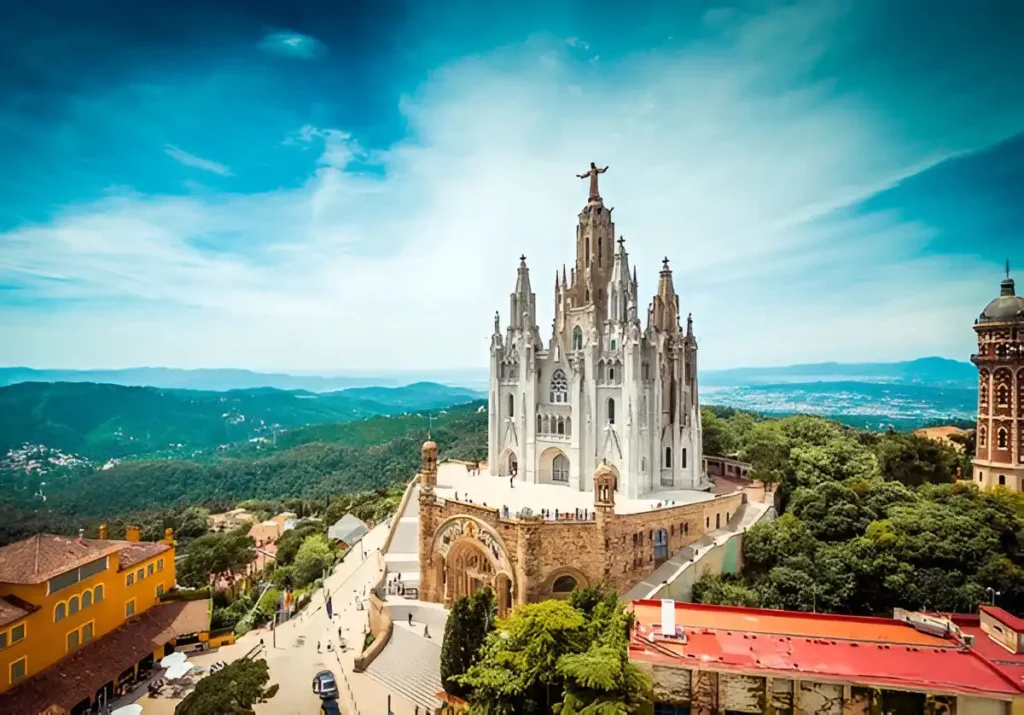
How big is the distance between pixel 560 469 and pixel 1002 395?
25438 mm

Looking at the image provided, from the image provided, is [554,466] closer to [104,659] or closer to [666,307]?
[666,307]

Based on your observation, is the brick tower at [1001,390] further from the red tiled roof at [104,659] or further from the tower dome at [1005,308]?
the red tiled roof at [104,659]

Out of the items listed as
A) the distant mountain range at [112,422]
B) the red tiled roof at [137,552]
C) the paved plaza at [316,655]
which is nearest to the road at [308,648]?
the paved plaza at [316,655]

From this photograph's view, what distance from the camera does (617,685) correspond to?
48.3 feet

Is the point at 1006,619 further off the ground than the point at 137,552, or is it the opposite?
the point at 1006,619

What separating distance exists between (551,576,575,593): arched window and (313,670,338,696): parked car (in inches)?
397

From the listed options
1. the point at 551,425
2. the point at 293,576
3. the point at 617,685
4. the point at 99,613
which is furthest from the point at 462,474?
the point at 617,685

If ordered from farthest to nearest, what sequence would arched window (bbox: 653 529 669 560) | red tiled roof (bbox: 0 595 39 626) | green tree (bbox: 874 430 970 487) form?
1. green tree (bbox: 874 430 970 487)
2. arched window (bbox: 653 529 669 560)
3. red tiled roof (bbox: 0 595 39 626)

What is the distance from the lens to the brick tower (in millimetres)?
31219

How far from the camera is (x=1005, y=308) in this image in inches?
1261

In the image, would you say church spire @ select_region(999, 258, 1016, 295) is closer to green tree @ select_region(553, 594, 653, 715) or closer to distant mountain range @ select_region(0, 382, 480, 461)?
green tree @ select_region(553, 594, 653, 715)

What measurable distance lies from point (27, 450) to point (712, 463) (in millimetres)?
81333

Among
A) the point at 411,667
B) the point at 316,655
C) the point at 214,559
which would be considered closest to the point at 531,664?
the point at 411,667

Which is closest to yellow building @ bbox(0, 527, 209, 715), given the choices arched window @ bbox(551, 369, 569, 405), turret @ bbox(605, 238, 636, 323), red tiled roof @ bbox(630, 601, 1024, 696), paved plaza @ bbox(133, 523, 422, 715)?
paved plaza @ bbox(133, 523, 422, 715)
